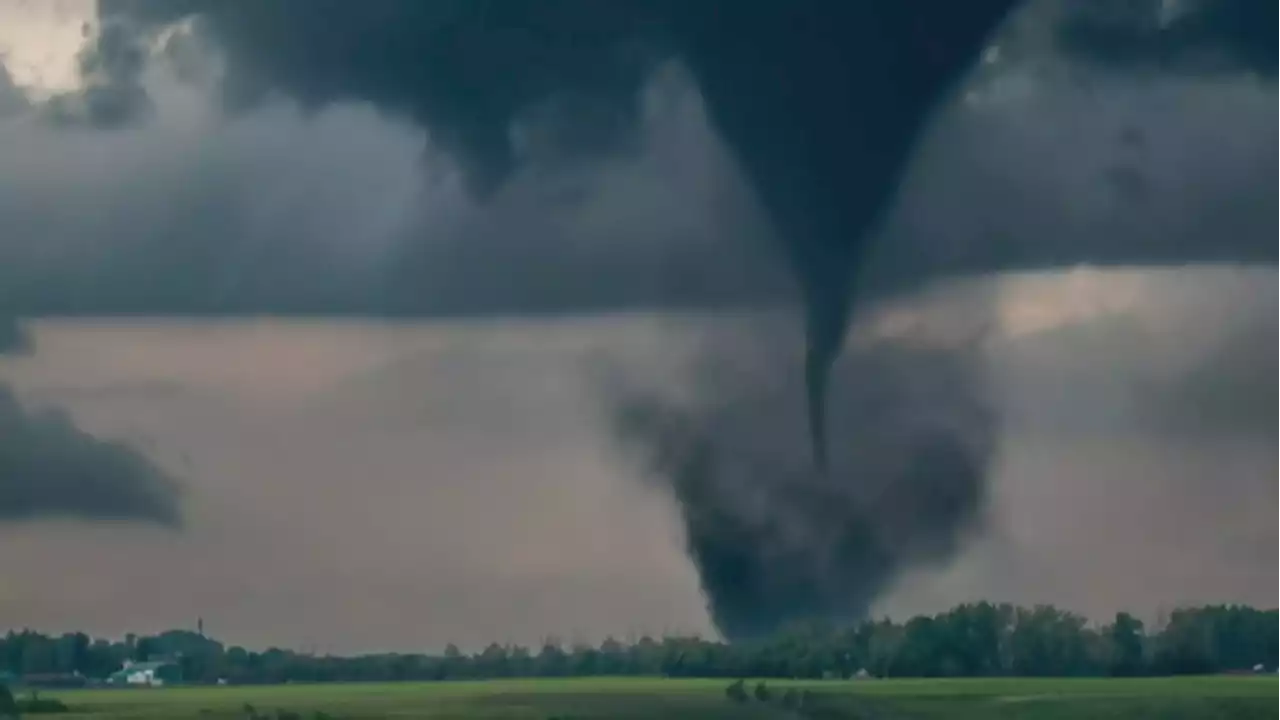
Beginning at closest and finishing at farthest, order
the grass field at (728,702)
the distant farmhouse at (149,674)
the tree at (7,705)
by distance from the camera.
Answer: the grass field at (728,702)
the tree at (7,705)
the distant farmhouse at (149,674)

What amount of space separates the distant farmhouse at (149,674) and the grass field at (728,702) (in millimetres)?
30262

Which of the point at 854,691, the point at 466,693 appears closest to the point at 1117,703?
the point at 854,691

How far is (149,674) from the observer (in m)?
176

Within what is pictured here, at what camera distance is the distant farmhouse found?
17250 centimetres

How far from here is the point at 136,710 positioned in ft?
398

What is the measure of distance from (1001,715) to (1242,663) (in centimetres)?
4226

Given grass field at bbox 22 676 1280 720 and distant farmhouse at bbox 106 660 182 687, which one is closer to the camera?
grass field at bbox 22 676 1280 720

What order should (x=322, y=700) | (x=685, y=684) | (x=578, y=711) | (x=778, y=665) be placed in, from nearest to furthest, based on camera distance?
(x=578, y=711)
(x=322, y=700)
(x=685, y=684)
(x=778, y=665)

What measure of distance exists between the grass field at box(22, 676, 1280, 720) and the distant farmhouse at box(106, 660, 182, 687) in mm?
30262

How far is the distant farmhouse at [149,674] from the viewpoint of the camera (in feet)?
566

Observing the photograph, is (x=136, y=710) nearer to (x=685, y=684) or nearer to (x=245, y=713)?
(x=245, y=713)

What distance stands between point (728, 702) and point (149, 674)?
207 feet

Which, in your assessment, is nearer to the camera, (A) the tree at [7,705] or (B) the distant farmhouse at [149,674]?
(A) the tree at [7,705]

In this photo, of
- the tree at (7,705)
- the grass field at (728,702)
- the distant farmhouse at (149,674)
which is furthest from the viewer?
the distant farmhouse at (149,674)
